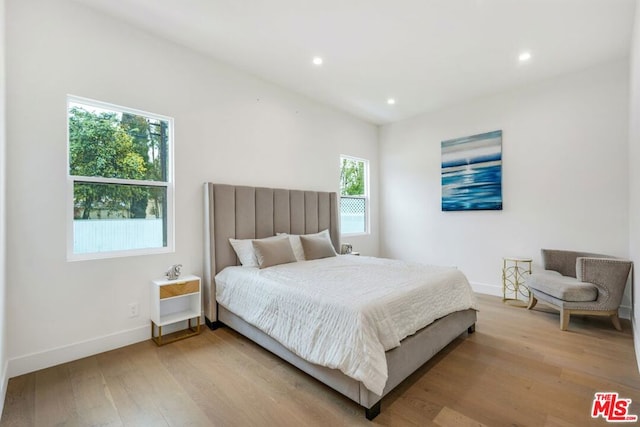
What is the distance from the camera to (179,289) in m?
2.79

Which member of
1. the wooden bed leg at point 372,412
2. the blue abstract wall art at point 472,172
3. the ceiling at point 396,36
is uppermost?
the ceiling at point 396,36

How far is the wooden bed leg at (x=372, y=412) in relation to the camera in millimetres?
1720

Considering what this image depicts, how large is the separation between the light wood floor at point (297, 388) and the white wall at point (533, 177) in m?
1.45

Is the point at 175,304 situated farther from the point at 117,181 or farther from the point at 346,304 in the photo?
the point at 346,304

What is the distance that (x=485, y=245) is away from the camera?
4.35m

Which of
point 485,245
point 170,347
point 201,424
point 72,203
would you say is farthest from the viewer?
point 485,245

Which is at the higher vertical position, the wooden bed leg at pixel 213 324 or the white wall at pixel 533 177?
the white wall at pixel 533 177

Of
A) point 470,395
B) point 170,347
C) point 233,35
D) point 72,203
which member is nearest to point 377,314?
point 470,395

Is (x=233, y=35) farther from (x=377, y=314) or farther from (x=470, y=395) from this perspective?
(x=470, y=395)

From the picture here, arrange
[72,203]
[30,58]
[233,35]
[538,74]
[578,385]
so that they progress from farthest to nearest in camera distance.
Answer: [538,74], [233,35], [72,203], [30,58], [578,385]

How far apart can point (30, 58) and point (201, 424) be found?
2.97 metres

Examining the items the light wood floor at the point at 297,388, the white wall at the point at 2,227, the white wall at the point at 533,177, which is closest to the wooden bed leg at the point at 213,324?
the light wood floor at the point at 297,388

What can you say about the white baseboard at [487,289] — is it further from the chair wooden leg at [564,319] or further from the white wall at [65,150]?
the white wall at [65,150]

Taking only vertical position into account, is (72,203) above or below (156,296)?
above
